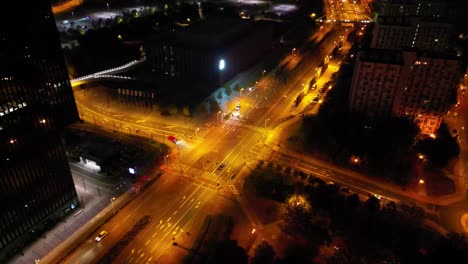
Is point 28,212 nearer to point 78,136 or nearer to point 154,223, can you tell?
point 154,223

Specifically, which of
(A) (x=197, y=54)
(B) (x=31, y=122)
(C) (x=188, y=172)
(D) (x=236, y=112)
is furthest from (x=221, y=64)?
(B) (x=31, y=122)

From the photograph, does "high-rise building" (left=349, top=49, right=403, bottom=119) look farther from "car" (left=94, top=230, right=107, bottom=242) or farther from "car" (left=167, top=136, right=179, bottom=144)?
"car" (left=94, top=230, right=107, bottom=242)

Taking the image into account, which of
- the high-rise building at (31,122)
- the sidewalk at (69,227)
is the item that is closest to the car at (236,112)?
the sidewalk at (69,227)

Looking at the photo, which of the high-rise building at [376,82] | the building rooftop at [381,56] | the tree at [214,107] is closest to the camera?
the high-rise building at [376,82]

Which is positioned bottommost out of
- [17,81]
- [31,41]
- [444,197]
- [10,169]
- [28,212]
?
[444,197]

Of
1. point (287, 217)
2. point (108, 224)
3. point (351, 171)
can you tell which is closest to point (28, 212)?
point (108, 224)

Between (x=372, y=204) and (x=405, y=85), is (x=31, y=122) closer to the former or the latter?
(x=372, y=204)

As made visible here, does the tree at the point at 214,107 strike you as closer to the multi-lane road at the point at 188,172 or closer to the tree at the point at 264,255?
the multi-lane road at the point at 188,172
